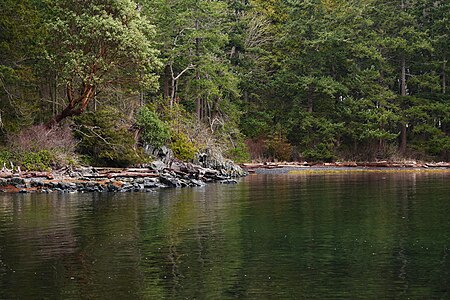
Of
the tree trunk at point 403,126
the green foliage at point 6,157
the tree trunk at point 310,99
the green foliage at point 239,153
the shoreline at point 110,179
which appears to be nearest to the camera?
the shoreline at point 110,179

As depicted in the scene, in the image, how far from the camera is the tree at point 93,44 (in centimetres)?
4034

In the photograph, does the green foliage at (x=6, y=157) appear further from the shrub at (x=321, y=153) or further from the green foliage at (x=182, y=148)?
the shrub at (x=321, y=153)

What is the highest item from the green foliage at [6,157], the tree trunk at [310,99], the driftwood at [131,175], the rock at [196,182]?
the tree trunk at [310,99]

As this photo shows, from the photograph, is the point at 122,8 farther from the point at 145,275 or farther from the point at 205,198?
the point at 145,275

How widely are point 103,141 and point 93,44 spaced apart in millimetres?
6165

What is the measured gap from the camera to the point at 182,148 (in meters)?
48.6

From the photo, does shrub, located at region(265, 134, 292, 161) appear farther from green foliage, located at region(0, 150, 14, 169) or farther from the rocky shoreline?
green foliage, located at region(0, 150, 14, 169)

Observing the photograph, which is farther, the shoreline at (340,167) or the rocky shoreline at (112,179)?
the shoreline at (340,167)

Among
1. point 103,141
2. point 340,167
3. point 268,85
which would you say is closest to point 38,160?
point 103,141

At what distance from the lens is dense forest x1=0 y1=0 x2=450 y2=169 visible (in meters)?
43.8

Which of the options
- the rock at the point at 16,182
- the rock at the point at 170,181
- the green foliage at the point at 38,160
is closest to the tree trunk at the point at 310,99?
the rock at the point at 170,181

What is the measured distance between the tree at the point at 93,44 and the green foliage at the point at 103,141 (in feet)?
4.06

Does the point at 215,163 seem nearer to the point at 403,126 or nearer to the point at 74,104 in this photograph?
the point at 74,104

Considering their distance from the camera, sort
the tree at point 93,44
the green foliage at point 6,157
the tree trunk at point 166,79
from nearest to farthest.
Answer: the green foliage at point 6,157 < the tree at point 93,44 < the tree trunk at point 166,79
